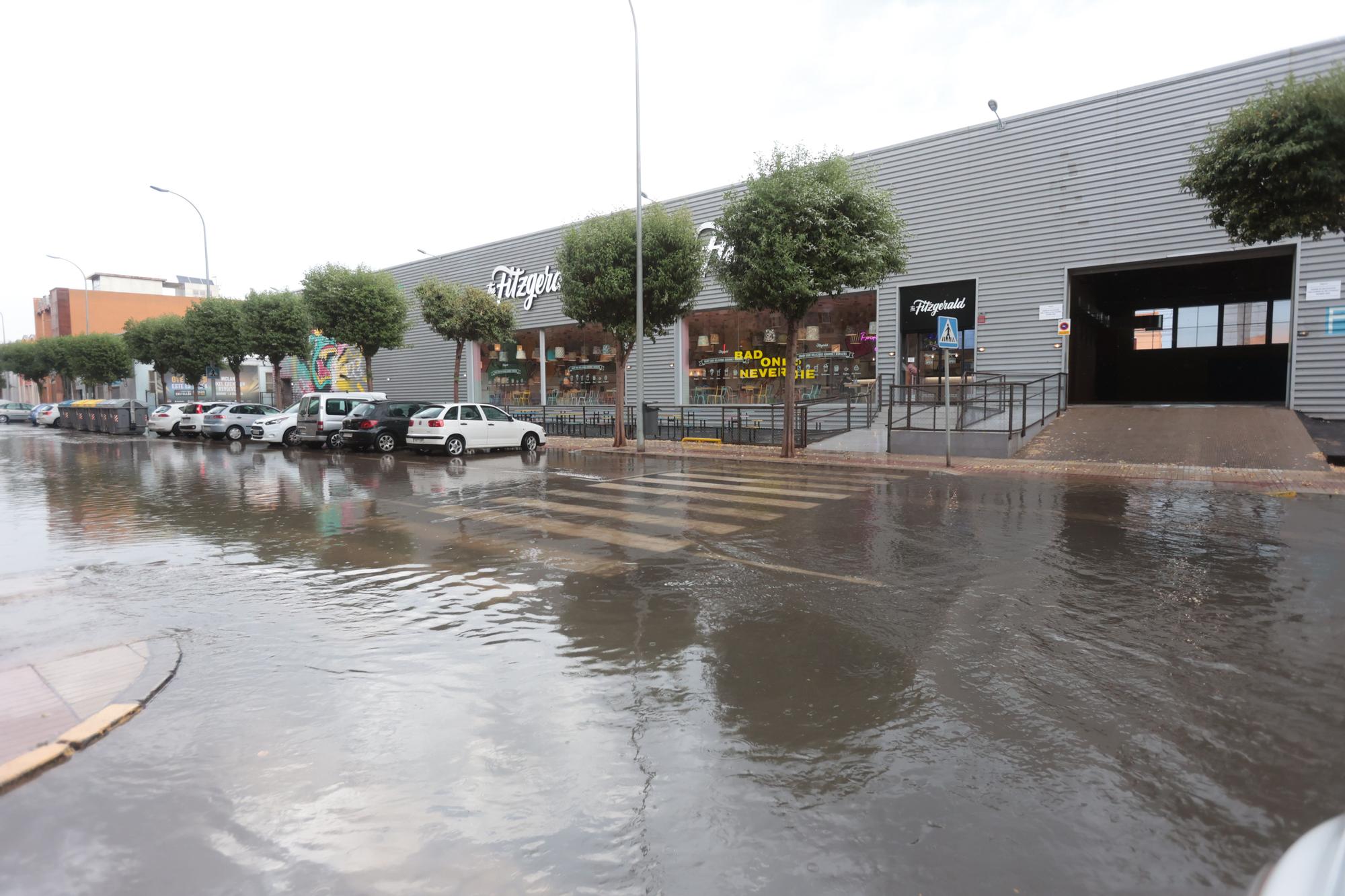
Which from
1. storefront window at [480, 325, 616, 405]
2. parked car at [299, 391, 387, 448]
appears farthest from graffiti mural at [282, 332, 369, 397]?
parked car at [299, 391, 387, 448]

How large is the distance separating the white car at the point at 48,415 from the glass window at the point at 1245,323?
58700 mm

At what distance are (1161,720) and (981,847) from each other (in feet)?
5.68

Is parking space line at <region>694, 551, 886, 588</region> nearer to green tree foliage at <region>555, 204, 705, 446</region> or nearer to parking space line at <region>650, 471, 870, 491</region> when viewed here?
parking space line at <region>650, 471, 870, 491</region>

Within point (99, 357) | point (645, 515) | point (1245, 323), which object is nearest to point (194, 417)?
point (645, 515)

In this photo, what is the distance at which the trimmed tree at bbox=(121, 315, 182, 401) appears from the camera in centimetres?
4312

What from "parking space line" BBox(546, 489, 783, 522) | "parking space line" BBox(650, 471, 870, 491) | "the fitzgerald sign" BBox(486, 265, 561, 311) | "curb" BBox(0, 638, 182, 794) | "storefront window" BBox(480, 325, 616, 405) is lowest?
"parking space line" BBox(650, 471, 870, 491)

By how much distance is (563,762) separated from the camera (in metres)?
3.50

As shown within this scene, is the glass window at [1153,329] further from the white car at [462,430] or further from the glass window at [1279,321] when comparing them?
the white car at [462,430]

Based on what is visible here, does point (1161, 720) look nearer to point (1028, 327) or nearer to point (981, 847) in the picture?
point (981, 847)

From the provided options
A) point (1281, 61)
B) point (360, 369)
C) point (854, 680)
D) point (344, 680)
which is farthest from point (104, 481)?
point (360, 369)

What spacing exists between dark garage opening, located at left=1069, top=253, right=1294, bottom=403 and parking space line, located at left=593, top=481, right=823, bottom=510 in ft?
51.3

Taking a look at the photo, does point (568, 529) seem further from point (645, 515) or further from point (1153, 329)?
point (1153, 329)

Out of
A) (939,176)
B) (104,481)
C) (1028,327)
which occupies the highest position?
(939,176)

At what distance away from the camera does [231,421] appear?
28.7 m
